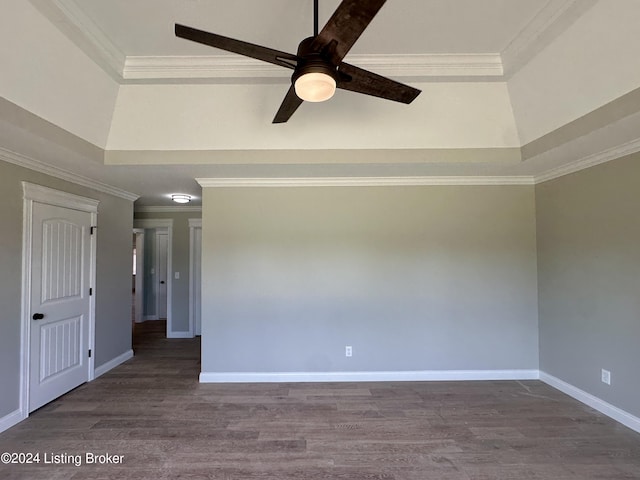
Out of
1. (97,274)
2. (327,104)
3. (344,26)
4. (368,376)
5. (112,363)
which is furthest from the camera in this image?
(112,363)

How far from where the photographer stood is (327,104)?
2.84 m

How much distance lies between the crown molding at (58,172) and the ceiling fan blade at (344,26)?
2.81m

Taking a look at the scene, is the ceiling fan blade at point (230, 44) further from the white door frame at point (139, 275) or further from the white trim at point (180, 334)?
the white door frame at point (139, 275)

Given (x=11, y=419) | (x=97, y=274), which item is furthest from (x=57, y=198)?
(x=11, y=419)

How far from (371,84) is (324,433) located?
101 inches

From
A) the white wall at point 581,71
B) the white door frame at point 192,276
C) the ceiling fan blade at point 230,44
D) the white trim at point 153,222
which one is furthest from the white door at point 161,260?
the white wall at point 581,71

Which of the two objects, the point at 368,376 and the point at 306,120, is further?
the point at 368,376


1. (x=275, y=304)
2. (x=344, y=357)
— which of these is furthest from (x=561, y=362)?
(x=275, y=304)

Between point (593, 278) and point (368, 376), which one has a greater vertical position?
point (593, 278)

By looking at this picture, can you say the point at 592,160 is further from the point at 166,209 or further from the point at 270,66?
the point at 166,209

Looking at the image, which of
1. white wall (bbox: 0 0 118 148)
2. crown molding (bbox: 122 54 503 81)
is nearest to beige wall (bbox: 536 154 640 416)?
crown molding (bbox: 122 54 503 81)

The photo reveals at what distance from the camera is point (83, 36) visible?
2.24 metres

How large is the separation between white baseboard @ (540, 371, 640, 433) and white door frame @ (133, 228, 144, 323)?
717 centimetres

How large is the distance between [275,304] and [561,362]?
3.08 metres
